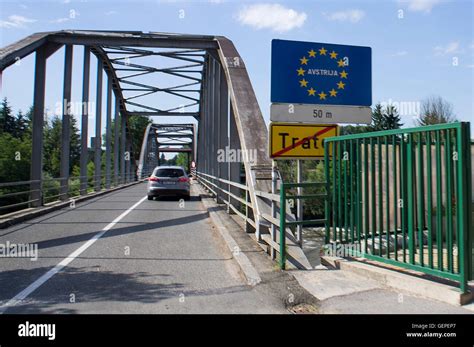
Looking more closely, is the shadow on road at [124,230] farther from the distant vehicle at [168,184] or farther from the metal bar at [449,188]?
the metal bar at [449,188]

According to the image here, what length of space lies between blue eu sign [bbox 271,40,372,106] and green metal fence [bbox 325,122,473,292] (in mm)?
1041

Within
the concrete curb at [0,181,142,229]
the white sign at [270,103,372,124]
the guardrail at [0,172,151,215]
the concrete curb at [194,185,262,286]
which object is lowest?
the concrete curb at [194,185,262,286]

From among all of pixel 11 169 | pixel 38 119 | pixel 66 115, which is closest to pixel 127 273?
pixel 38 119

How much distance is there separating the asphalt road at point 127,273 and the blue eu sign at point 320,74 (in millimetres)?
2941

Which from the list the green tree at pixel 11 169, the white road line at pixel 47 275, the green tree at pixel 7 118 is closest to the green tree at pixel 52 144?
the green tree at pixel 7 118

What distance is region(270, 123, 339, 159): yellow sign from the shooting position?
6.50m

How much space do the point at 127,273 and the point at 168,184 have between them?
12.4m

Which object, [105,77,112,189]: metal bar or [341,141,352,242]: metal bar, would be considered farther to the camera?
[105,77,112,189]: metal bar

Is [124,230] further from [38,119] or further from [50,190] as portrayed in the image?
[50,190]

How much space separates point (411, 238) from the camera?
464 cm

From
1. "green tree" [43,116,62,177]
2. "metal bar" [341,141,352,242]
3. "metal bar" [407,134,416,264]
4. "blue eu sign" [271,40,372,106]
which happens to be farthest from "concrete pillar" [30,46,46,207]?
"green tree" [43,116,62,177]

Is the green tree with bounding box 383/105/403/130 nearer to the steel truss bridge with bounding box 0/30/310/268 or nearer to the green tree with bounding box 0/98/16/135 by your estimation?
the steel truss bridge with bounding box 0/30/310/268

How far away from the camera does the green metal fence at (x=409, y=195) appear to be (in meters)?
4.00
